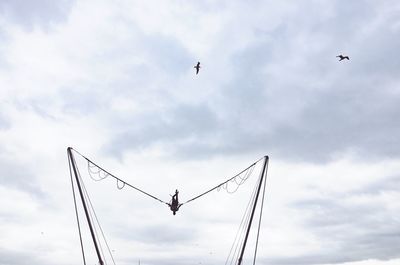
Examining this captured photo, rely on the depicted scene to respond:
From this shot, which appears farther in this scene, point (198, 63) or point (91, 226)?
point (198, 63)

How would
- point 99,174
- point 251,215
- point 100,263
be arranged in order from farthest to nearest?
1. point 99,174
2. point 251,215
3. point 100,263

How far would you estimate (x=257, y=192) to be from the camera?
35062mm

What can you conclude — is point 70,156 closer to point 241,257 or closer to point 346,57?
point 241,257

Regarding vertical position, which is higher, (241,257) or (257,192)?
(257,192)

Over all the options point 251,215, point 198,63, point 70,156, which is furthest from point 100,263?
point 198,63

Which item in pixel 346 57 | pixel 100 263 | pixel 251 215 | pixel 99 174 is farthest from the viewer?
pixel 346 57

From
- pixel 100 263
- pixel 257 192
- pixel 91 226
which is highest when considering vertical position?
pixel 257 192

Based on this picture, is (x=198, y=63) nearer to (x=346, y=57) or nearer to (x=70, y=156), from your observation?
(x=70, y=156)

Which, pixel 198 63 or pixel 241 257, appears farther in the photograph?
pixel 198 63

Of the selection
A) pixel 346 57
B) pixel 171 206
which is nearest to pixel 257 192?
pixel 171 206

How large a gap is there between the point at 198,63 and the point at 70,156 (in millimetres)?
11095

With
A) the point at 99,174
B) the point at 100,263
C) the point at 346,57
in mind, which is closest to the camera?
the point at 100,263

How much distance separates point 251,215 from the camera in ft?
114

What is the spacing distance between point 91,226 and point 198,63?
13.6 meters
